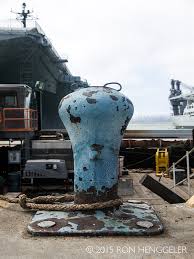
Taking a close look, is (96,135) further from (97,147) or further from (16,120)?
(16,120)

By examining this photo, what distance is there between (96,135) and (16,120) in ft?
36.8

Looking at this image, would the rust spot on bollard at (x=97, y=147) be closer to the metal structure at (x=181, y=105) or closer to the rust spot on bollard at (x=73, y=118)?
the rust spot on bollard at (x=73, y=118)

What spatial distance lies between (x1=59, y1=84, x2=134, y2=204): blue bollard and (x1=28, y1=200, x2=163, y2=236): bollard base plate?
0.78ft

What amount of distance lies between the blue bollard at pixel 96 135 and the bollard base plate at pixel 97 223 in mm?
237

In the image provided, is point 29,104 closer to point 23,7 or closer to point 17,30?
point 17,30

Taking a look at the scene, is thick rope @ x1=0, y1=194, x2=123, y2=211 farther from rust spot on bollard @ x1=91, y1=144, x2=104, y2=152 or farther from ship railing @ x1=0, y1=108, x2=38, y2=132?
ship railing @ x1=0, y1=108, x2=38, y2=132

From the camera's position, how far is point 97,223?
3.86 metres

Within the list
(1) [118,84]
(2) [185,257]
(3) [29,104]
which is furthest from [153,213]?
(3) [29,104]

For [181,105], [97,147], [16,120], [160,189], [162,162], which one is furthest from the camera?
[181,105]

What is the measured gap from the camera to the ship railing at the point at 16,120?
14.8 meters

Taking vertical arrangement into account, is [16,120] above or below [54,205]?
above

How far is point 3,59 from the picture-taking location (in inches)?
1668

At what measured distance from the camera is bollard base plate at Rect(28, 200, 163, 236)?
12.0 feet

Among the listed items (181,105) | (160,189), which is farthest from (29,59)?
(181,105)
